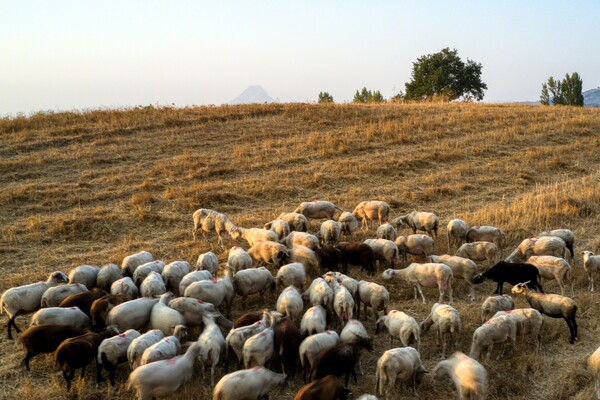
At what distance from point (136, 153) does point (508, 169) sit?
13308 millimetres

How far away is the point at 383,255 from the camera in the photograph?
33.8ft

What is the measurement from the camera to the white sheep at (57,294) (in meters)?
8.16

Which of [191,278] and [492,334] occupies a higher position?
[191,278]

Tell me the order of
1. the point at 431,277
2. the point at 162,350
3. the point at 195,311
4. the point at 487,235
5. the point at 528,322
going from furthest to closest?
the point at 487,235, the point at 431,277, the point at 195,311, the point at 528,322, the point at 162,350

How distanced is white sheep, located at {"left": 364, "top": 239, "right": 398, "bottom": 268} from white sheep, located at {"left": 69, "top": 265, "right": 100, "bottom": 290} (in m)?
5.16

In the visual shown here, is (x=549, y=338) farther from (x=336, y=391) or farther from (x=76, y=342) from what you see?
(x=76, y=342)

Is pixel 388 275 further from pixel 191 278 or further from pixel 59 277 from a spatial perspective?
pixel 59 277

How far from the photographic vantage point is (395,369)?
6164 millimetres

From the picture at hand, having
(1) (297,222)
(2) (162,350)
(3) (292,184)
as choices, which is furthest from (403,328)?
(3) (292,184)

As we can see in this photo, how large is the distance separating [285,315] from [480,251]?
4.56 metres

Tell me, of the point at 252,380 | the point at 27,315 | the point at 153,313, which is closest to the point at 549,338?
the point at 252,380

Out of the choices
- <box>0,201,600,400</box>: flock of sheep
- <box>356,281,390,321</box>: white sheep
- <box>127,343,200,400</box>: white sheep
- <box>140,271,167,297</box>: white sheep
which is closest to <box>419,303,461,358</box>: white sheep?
<box>0,201,600,400</box>: flock of sheep

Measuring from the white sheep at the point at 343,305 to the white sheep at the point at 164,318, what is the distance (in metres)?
2.27

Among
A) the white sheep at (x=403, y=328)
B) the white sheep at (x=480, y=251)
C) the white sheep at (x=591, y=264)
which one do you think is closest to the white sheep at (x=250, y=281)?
the white sheep at (x=403, y=328)
